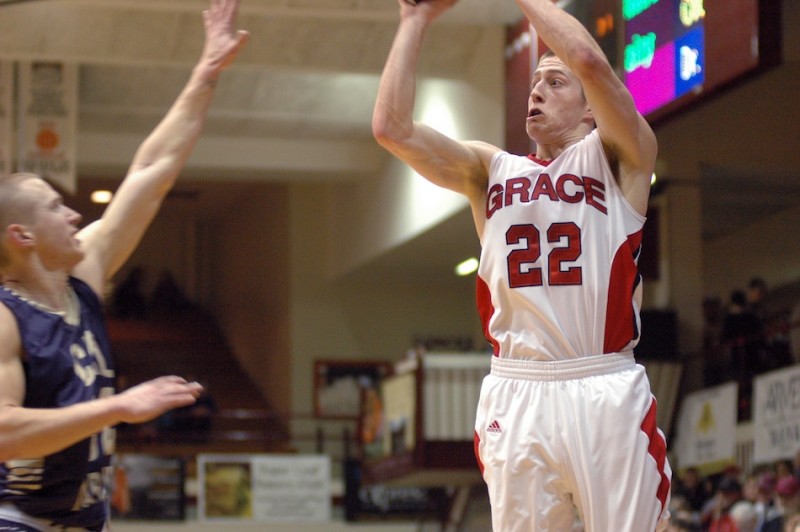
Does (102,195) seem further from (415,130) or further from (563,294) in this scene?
(563,294)

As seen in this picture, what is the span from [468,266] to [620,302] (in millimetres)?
16316

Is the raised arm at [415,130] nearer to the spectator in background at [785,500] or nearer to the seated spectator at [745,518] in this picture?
the spectator in background at [785,500]

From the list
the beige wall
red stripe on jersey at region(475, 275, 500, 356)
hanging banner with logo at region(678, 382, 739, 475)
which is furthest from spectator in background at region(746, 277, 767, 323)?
red stripe on jersey at region(475, 275, 500, 356)

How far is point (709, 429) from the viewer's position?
1480 centimetres

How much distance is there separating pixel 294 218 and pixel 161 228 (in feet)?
22.9

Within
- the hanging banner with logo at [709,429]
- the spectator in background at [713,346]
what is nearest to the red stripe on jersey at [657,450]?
the hanging banner with logo at [709,429]

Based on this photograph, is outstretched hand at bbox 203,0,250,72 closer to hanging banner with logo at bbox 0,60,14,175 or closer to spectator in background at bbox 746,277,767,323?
hanging banner with logo at bbox 0,60,14,175

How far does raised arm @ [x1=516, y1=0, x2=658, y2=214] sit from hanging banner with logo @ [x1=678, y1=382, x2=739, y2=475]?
10271 mm

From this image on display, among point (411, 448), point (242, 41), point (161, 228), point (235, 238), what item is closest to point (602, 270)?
point (242, 41)

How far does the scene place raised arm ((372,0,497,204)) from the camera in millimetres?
4348

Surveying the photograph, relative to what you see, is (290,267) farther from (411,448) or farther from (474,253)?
(411,448)

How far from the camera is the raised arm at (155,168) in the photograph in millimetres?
4191

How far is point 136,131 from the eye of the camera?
18.8m

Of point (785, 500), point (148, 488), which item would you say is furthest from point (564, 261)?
point (148, 488)
